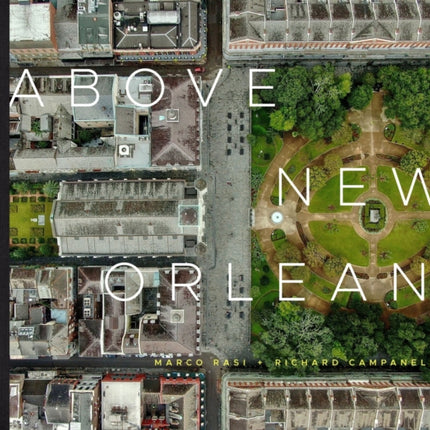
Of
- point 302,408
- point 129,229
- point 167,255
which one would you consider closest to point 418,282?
point 302,408

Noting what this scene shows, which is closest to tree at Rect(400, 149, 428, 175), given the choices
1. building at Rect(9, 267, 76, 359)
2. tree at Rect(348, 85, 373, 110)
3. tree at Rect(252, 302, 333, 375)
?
tree at Rect(348, 85, 373, 110)

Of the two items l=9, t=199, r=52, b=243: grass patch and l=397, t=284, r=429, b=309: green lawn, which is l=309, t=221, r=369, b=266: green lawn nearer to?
l=397, t=284, r=429, b=309: green lawn

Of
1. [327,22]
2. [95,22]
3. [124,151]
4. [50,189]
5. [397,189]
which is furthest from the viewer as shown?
[397,189]

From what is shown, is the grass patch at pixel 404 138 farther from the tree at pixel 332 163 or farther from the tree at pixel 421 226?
the tree at pixel 421 226

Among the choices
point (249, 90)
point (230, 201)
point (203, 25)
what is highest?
point (203, 25)

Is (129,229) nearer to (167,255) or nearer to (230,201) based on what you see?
(167,255)

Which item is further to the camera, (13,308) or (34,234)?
(34,234)

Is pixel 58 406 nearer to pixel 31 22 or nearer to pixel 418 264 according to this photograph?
pixel 31 22

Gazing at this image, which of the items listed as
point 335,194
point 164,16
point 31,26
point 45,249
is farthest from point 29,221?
point 335,194
